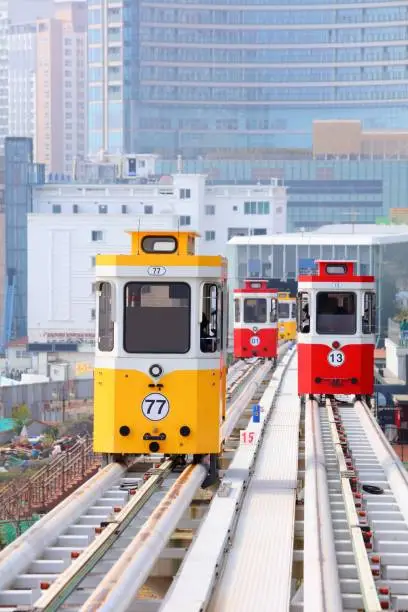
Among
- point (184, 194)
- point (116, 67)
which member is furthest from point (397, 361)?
point (116, 67)

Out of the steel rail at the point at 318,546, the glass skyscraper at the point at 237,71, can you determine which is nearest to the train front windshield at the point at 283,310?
the steel rail at the point at 318,546

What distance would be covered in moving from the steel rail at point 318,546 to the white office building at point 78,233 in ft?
266

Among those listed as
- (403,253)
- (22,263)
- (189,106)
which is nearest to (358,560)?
(403,253)

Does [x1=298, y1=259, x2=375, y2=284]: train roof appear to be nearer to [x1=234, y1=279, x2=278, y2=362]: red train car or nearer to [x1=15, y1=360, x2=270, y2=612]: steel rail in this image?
[x1=15, y1=360, x2=270, y2=612]: steel rail

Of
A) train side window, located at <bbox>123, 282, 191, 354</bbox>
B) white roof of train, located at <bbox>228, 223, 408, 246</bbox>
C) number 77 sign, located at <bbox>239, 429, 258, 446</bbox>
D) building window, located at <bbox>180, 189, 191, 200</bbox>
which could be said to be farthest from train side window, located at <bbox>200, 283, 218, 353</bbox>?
building window, located at <bbox>180, 189, 191, 200</bbox>

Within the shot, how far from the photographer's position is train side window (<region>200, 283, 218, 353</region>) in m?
15.3

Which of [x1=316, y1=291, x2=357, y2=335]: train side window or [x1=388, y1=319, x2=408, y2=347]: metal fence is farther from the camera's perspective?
[x1=388, y1=319, x2=408, y2=347]: metal fence

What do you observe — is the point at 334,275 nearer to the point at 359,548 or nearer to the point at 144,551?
the point at 359,548

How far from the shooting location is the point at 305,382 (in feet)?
84.3

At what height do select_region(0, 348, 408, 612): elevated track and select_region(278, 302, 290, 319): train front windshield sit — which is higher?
select_region(278, 302, 290, 319): train front windshield

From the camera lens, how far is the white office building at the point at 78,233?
101812mm

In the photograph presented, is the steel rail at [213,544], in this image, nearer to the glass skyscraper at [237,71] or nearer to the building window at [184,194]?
the building window at [184,194]

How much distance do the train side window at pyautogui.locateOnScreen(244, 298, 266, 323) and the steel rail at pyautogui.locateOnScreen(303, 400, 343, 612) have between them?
73.4ft

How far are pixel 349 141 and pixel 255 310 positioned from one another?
12180cm
